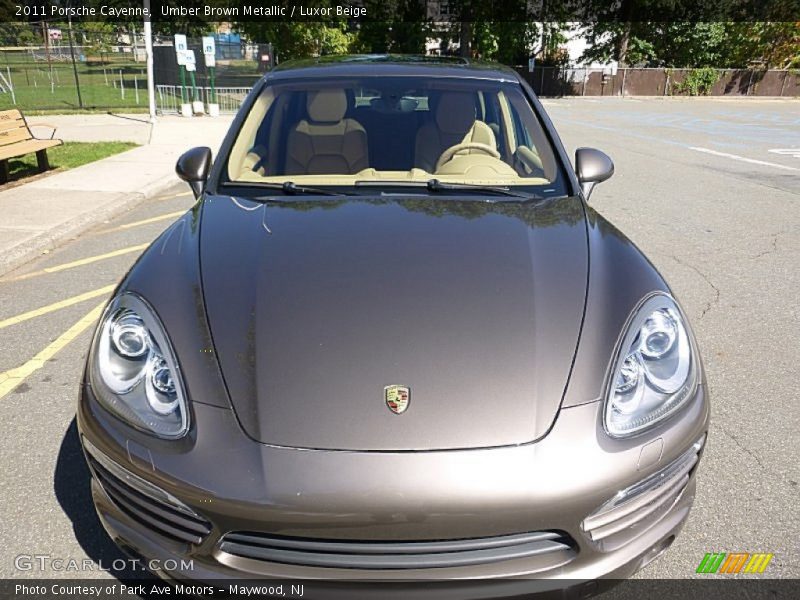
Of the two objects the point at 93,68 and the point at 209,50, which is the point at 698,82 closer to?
the point at 209,50

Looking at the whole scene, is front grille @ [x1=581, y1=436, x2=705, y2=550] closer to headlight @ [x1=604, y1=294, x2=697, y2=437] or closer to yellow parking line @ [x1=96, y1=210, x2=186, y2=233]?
headlight @ [x1=604, y1=294, x2=697, y2=437]

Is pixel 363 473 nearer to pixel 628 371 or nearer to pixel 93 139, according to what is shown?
pixel 628 371

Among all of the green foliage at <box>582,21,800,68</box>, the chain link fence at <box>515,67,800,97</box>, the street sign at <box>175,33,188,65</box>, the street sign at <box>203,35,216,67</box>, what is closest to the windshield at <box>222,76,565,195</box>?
the street sign at <box>175,33,188,65</box>

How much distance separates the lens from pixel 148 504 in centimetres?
173

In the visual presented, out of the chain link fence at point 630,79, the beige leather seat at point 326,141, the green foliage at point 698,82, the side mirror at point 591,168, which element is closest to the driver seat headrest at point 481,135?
the side mirror at point 591,168

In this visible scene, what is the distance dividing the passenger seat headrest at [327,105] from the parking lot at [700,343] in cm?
194

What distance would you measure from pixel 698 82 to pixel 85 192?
39384mm

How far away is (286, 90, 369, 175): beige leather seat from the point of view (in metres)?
3.17

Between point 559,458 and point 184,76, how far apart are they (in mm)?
19258

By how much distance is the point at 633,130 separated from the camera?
17.8 meters

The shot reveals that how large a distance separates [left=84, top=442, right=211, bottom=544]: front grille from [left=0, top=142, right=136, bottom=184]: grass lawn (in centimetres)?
842

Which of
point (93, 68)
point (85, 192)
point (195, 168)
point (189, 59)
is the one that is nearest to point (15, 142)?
point (85, 192)

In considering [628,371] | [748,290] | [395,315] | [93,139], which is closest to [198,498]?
[395,315]

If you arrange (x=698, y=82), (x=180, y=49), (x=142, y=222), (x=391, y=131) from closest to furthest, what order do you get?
(x=391, y=131) → (x=142, y=222) → (x=180, y=49) → (x=698, y=82)
